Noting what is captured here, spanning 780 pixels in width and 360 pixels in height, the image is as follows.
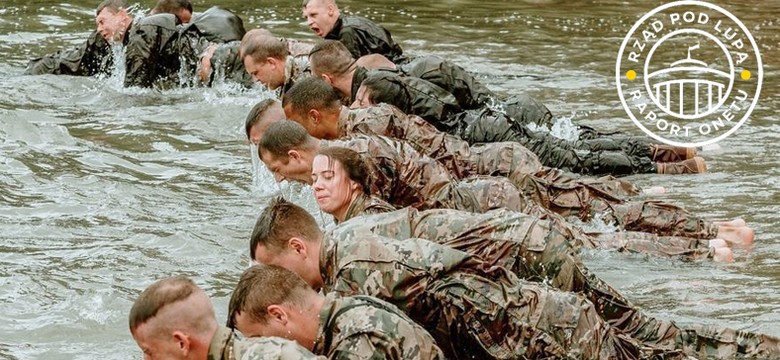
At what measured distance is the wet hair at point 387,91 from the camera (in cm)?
998

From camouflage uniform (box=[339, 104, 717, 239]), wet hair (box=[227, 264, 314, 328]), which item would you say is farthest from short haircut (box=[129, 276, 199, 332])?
camouflage uniform (box=[339, 104, 717, 239])

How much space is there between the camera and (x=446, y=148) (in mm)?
9234

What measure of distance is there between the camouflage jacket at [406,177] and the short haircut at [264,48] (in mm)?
3301

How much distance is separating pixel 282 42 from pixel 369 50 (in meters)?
2.04

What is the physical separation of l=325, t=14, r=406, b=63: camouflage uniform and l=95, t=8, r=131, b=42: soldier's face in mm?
2263

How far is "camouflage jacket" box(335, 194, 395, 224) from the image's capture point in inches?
268

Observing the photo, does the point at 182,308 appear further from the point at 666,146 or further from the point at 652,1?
the point at 652,1

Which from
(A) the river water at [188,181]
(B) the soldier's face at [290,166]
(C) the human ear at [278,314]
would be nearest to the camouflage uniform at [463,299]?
(C) the human ear at [278,314]

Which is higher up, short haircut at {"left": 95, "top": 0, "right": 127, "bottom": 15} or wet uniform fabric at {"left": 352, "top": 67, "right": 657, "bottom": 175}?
short haircut at {"left": 95, "top": 0, "right": 127, "bottom": 15}

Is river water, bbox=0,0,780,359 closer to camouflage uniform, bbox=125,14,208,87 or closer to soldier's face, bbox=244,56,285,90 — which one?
camouflage uniform, bbox=125,14,208,87

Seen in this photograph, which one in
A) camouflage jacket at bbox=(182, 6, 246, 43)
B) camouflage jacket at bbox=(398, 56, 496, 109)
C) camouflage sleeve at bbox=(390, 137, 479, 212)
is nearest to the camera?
camouflage sleeve at bbox=(390, 137, 479, 212)

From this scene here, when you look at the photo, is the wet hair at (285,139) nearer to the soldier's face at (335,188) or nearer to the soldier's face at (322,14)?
the soldier's face at (335,188)

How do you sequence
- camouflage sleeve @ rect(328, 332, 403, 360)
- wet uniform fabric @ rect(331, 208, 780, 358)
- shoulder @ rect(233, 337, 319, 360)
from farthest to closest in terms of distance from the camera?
1. wet uniform fabric @ rect(331, 208, 780, 358)
2. camouflage sleeve @ rect(328, 332, 403, 360)
3. shoulder @ rect(233, 337, 319, 360)

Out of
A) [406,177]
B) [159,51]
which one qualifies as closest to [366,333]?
[406,177]
